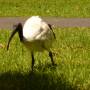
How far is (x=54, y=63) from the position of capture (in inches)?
323

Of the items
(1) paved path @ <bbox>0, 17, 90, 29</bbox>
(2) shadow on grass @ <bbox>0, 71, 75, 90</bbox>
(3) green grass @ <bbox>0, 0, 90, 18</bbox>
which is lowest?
(1) paved path @ <bbox>0, 17, 90, 29</bbox>

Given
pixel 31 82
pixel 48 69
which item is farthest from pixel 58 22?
pixel 31 82

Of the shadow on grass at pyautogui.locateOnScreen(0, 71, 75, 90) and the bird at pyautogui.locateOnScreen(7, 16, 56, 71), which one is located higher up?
the bird at pyautogui.locateOnScreen(7, 16, 56, 71)

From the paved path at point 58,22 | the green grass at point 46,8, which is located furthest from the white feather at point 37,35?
the green grass at point 46,8

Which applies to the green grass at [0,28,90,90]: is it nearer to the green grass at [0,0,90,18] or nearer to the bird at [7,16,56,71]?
the bird at [7,16,56,71]

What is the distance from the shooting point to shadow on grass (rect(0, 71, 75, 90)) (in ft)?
22.1

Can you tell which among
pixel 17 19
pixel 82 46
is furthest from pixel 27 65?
pixel 17 19

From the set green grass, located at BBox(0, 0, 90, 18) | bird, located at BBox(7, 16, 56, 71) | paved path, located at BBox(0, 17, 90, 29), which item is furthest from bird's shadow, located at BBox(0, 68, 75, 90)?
green grass, located at BBox(0, 0, 90, 18)

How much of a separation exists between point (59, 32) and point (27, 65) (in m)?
4.25

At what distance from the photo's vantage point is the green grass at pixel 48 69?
6883 millimetres

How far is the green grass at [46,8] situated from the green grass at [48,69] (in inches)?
266

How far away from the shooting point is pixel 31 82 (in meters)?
6.99

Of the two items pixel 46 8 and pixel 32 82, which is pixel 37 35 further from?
pixel 46 8

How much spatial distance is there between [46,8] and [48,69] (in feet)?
35.5
